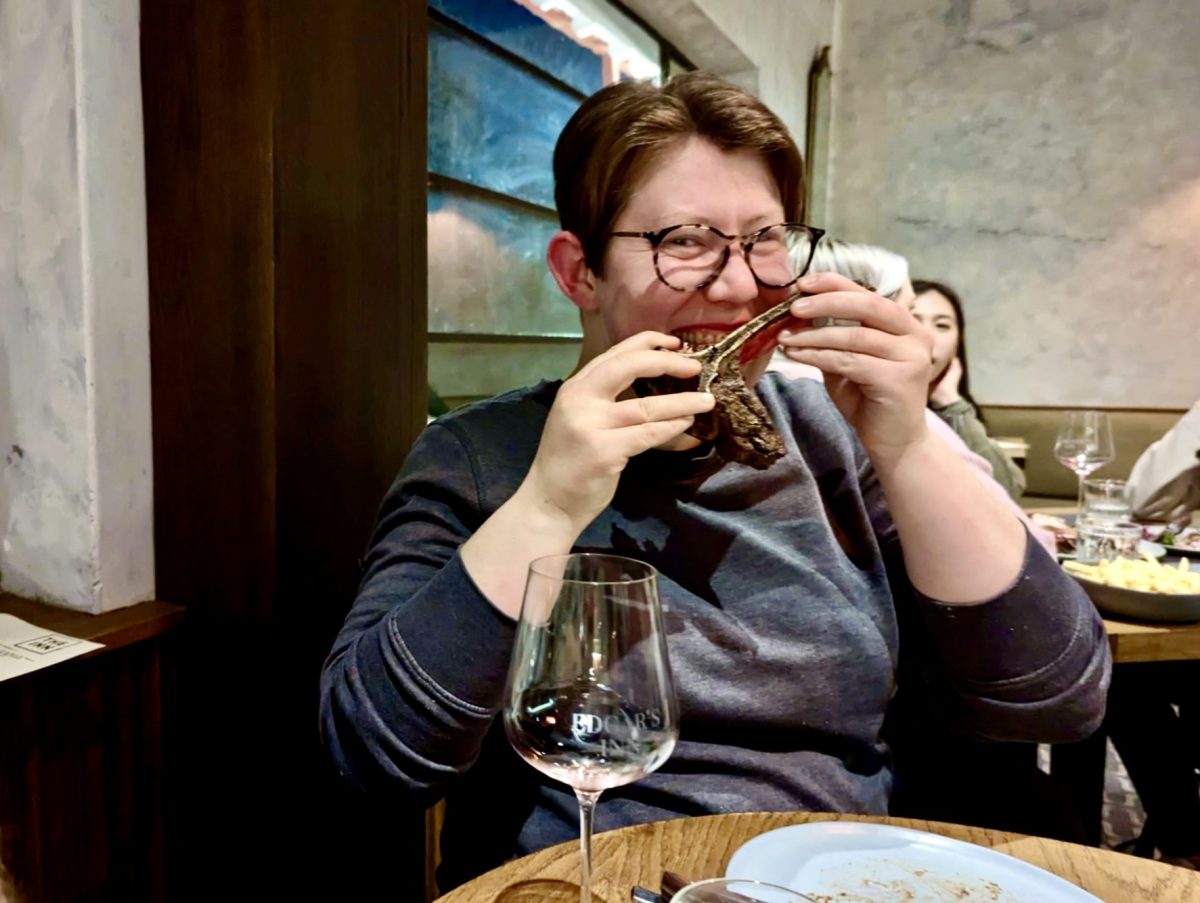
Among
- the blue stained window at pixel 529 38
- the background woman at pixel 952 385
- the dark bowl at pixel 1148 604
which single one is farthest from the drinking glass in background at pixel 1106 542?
the blue stained window at pixel 529 38

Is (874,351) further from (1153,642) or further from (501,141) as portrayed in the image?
(501,141)

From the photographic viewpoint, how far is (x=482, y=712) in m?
0.74

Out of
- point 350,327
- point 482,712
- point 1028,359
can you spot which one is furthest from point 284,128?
point 1028,359

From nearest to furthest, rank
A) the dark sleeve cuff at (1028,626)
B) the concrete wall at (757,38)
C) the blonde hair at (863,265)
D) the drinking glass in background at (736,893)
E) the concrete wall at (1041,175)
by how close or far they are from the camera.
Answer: the drinking glass in background at (736,893), the dark sleeve cuff at (1028,626), the blonde hair at (863,265), the concrete wall at (757,38), the concrete wall at (1041,175)

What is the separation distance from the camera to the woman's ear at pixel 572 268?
100 cm

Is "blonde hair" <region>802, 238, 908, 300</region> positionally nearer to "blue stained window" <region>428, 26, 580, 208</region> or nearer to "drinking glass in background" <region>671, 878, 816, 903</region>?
"blue stained window" <region>428, 26, 580, 208</region>

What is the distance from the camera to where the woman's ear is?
100 centimetres

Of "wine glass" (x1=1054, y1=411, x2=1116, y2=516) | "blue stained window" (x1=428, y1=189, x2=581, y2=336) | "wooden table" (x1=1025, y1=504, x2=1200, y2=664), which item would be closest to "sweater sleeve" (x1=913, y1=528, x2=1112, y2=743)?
"wooden table" (x1=1025, y1=504, x2=1200, y2=664)

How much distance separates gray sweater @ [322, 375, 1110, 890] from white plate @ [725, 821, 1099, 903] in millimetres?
188

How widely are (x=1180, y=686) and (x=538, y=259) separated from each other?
2392 mm

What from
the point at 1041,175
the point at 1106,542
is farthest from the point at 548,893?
the point at 1041,175

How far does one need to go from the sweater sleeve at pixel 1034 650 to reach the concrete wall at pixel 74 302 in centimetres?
110

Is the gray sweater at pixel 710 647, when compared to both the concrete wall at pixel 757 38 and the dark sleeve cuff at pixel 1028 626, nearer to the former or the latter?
the dark sleeve cuff at pixel 1028 626

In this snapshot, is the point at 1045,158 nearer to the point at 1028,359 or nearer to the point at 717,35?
the point at 1028,359
